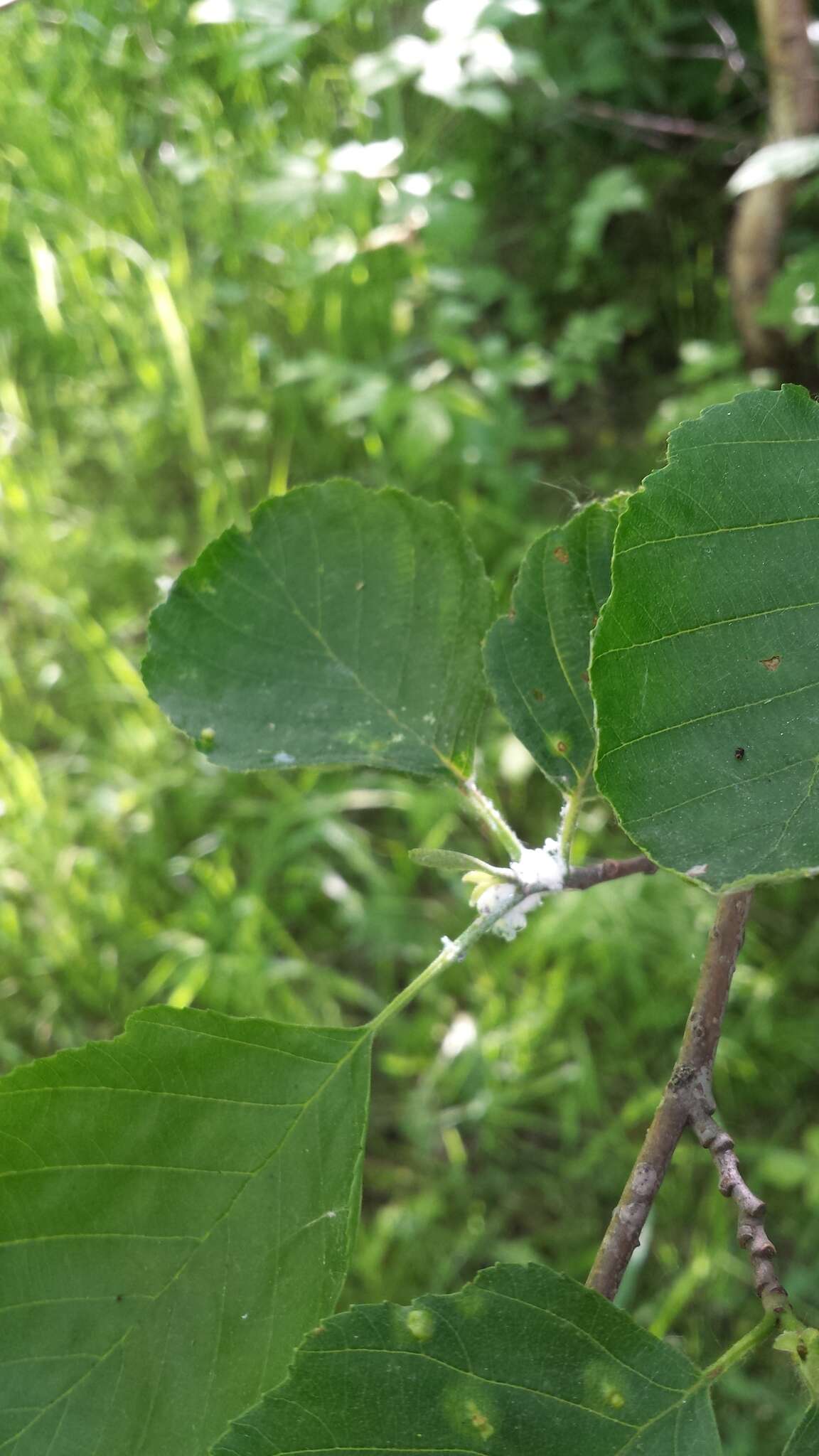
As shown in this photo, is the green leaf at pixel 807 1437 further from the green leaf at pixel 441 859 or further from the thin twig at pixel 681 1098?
the green leaf at pixel 441 859

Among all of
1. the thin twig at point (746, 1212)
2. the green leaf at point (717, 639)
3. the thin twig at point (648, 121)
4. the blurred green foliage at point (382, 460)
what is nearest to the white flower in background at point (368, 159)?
the blurred green foliage at point (382, 460)

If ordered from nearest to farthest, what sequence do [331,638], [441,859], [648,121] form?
[441,859] → [331,638] → [648,121]

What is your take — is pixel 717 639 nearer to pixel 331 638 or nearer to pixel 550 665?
pixel 550 665

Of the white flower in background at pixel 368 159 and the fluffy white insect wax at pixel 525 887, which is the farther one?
the white flower in background at pixel 368 159

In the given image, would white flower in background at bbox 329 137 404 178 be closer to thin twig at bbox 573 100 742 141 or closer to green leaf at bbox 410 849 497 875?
thin twig at bbox 573 100 742 141

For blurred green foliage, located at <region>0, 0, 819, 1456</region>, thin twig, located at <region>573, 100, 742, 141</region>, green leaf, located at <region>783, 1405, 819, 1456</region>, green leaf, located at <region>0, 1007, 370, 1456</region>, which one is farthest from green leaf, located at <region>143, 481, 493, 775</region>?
thin twig, located at <region>573, 100, 742, 141</region>

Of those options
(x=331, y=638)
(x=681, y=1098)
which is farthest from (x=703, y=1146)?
(x=331, y=638)
